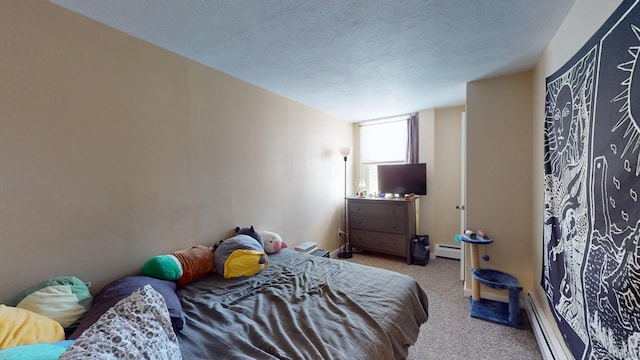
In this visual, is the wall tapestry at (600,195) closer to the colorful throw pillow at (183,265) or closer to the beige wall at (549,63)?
the beige wall at (549,63)

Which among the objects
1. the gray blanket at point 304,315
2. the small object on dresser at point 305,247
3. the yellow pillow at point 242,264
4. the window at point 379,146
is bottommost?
the small object on dresser at point 305,247

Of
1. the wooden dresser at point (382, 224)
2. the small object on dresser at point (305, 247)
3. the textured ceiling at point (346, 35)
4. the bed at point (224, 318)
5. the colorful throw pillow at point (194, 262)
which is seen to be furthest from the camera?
the wooden dresser at point (382, 224)

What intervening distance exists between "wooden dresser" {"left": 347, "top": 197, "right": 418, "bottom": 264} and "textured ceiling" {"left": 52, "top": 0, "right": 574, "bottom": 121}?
6.04ft

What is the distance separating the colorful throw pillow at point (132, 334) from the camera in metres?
0.68

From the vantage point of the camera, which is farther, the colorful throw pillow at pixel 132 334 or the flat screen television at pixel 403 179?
the flat screen television at pixel 403 179

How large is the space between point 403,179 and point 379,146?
0.78m

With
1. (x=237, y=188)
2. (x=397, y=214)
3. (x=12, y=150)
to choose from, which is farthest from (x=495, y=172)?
(x=12, y=150)

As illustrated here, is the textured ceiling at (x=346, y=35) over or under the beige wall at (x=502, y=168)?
over

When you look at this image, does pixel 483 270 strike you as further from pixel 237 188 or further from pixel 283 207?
pixel 237 188

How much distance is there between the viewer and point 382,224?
Answer: 384 centimetres

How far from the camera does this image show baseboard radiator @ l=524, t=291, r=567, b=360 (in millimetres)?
1606

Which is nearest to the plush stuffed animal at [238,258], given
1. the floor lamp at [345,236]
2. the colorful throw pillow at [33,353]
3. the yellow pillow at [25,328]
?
the yellow pillow at [25,328]

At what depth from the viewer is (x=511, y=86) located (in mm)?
2434

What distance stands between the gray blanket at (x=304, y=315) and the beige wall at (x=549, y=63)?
3.99 feet
